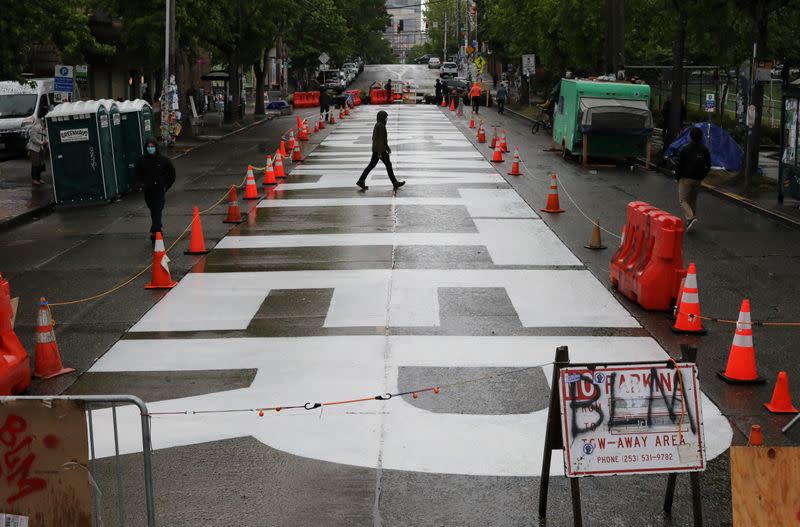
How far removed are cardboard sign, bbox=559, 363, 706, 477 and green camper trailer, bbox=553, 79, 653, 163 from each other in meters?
22.9

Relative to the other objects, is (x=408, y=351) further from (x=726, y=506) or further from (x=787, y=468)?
(x=787, y=468)

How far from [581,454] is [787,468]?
1.21m

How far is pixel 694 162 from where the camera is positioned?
1711 centimetres

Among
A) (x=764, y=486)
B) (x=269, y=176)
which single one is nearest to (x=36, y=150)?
(x=269, y=176)

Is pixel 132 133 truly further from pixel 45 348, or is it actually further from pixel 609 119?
pixel 45 348

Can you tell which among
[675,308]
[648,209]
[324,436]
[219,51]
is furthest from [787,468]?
[219,51]

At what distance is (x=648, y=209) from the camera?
12422 mm

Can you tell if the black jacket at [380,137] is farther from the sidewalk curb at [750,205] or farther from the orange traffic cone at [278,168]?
the sidewalk curb at [750,205]

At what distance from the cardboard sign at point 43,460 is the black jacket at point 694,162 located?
45.3 ft

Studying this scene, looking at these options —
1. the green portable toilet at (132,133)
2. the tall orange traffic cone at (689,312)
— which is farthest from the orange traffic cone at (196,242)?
the green portable toilet at (132,133)

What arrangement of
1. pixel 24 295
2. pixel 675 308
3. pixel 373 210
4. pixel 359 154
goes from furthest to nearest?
pixel 359 154, pixel 373 210, pixel 24 295, pixel 675 308

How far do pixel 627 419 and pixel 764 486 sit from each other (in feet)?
3.32

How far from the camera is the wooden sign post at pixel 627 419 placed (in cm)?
600

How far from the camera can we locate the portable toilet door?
22656 mm
